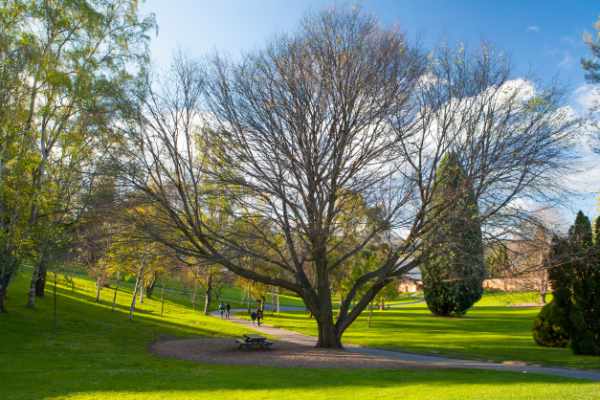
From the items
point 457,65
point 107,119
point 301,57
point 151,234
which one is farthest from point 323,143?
point 107,119

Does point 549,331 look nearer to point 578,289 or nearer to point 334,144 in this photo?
point 578,289

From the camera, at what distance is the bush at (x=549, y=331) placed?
71.4 ft

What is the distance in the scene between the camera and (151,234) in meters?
17.9

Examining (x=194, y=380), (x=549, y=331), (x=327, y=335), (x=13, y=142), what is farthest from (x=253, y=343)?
(x=549, y=331)

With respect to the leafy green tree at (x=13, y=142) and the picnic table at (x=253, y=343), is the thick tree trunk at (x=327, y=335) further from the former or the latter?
A: the leafy green tree at (x=13, y=142)

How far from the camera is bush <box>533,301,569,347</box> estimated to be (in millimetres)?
21750

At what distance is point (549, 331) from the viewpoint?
872 inches

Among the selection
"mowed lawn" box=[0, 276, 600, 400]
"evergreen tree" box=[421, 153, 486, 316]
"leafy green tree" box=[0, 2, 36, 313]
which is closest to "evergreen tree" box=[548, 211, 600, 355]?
"evergreen tree" box=[421, 153, 486, 316]

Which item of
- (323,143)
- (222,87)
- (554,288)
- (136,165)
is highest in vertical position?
(222,87)

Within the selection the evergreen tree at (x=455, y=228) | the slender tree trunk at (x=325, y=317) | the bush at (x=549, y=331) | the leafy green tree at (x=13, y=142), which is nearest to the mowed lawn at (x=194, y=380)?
the leafy green tree at (x=13, y=142)

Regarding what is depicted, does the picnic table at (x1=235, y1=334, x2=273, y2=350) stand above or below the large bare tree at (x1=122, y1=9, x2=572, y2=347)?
below

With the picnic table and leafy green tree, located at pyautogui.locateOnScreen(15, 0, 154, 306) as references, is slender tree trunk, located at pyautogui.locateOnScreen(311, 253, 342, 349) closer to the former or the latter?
the picnic table

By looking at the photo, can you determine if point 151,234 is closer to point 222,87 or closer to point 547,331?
point 222,87

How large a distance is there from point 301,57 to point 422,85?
Answer: 4848mm
